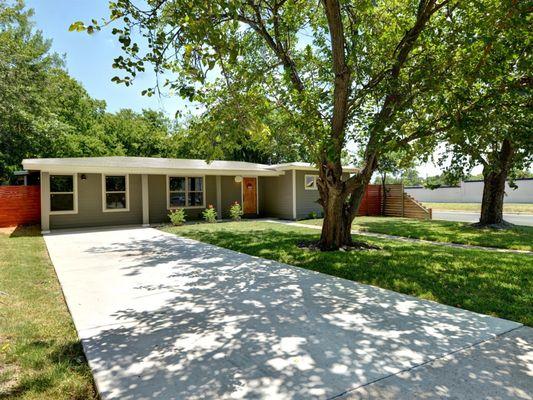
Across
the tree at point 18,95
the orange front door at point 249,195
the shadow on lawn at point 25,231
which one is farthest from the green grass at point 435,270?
the tree at point 18,95

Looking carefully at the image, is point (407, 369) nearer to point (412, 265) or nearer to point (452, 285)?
point (452, 285)

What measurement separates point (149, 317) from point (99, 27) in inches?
138

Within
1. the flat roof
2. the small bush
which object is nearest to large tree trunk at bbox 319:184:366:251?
the flat roof

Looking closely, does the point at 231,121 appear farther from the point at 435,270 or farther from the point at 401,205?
the point at 401,205

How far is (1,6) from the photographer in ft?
55.1

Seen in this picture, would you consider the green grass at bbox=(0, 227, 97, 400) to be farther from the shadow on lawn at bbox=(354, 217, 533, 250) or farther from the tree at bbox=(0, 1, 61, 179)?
the tree at bbox=(0, 1, 61, 179)

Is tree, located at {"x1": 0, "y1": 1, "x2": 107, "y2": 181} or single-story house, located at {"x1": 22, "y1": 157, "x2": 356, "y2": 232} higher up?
tree, located at {"x1": 0, "y1": 1, "x2": 107, "y2": 181}

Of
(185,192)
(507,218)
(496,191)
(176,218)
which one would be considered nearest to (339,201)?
(176,218)

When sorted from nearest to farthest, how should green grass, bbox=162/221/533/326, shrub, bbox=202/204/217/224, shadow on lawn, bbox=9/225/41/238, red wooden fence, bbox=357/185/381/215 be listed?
green grass, bbox=162/221/533/326
shadow on lawn, bbox=9/225/41/238
shrub, bbox=202/204/217/224
red wooden fence, bbox=357/185/381/215

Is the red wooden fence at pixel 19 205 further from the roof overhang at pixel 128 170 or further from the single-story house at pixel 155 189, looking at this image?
the roof overhang at pixel 128 170

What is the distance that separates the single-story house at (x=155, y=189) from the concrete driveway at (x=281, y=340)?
19.8ft

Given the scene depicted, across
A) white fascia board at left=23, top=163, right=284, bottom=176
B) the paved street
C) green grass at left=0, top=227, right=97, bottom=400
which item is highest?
white fascia board at left=23, top=163, right=284, bottom=176

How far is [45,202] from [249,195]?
8698mm

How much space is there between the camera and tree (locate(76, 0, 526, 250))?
14.8 ft
